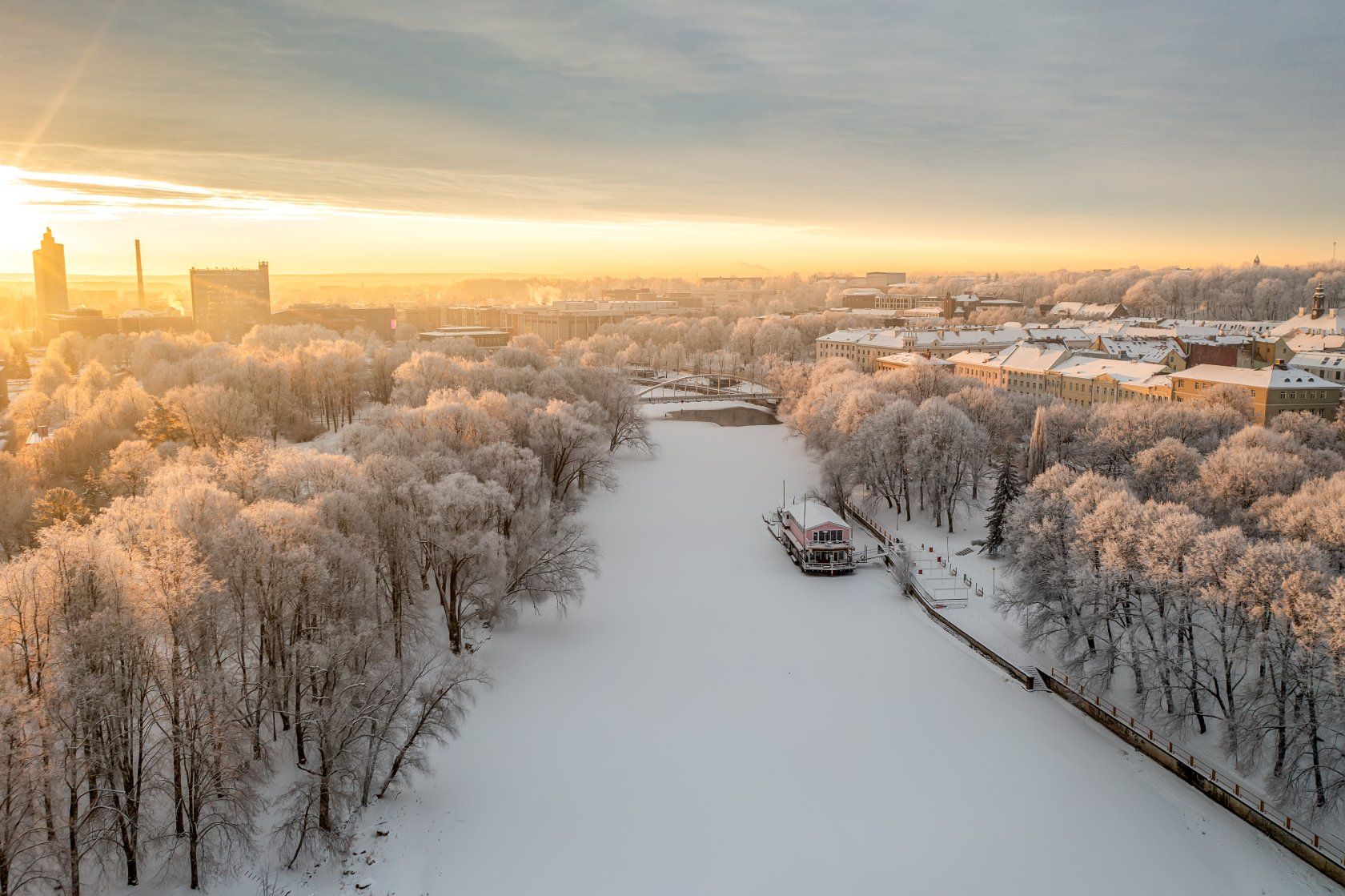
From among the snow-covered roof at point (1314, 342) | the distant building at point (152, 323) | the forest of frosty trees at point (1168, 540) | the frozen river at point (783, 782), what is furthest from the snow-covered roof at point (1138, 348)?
the distant building at point (152, 323)

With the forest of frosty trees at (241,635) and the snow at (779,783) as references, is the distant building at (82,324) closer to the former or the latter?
the forest of frosty trees at (241,635)

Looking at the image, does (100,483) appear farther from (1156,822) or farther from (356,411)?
(1156,822)

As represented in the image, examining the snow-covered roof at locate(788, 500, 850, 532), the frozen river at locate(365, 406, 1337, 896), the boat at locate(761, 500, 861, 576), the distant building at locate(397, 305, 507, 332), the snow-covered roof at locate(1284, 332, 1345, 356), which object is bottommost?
the frozen river at locate(365, 406, 1337, 896)

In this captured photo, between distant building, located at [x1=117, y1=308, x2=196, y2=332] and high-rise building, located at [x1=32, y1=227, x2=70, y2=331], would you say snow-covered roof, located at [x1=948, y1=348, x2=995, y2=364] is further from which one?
high-rise building, located at [x1=32, y1=227, x2=70, y2=331]

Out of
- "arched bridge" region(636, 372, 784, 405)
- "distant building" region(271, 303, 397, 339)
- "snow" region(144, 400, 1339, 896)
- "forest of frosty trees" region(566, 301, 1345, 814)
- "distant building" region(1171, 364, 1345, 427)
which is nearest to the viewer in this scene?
"snow" region(144, 400, 1339, 896)

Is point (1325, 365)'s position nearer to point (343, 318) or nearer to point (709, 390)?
point (709, 390)

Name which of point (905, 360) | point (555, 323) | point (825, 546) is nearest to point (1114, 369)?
point (905, 360)

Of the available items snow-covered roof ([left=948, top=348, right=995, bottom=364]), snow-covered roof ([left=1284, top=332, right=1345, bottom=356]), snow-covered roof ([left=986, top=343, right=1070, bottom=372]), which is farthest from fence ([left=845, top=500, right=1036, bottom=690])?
snow-covered roof ([left=1284, top=332, right=1345, bottom=356])

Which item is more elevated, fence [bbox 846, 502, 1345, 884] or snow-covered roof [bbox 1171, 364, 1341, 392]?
snow-covered roof [bbox 1171, 364, 1341, 392]
